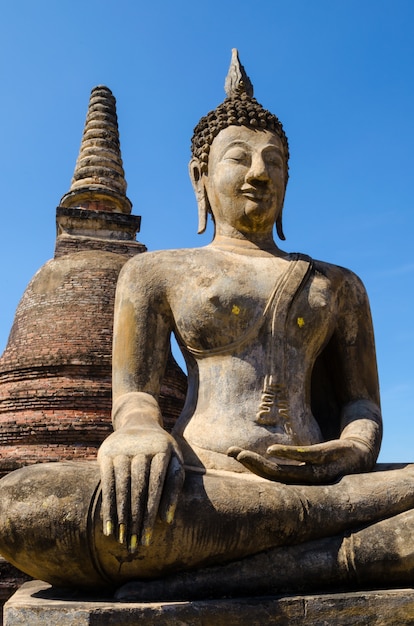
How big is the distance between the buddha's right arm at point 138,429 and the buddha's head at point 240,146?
821 millimetres

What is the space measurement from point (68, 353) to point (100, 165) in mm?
5603

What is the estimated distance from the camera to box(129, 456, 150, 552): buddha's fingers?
2897mm

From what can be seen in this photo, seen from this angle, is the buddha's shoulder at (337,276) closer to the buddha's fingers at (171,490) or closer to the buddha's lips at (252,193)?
the buddha's lips at (252,193)

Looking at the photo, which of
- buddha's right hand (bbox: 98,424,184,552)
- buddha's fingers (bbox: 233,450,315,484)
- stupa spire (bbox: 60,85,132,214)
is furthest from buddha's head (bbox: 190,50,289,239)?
stupa spire (bbox: 60,85,132,214)

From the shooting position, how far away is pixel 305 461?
347cm

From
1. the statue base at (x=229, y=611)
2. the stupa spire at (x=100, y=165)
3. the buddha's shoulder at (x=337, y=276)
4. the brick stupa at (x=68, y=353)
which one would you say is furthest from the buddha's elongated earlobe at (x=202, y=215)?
the stupa spire at (x=100, y=165)

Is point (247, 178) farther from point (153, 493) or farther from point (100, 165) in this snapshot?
point (100, 165)

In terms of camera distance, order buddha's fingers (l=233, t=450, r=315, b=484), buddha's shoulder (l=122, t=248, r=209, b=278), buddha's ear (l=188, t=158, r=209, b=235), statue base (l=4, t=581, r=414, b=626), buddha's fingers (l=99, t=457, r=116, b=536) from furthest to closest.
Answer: buddha's ear (l=188, t=158, r=209, b=235) → buddha's shoulder (l=122, t=248, r=209, b=278) → buddha's fingers (l=233, t=450, r=315, b=484) → buddha's fingers (l=99, t=457, r=116, b=536) → statue base (l=4, t=581, r=414, b=626)

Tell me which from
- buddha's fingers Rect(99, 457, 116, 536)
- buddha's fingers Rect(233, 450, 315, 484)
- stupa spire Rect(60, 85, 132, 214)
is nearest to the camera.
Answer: buddha's fingers Rect(99, 457, 116, 536)

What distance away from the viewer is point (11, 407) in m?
11.7

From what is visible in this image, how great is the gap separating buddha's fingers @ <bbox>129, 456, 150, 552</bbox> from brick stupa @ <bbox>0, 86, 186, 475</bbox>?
8035mm

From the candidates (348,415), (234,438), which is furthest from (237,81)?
(234,438)

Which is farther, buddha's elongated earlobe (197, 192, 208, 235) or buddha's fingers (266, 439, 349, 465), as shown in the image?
buddha's elongated earlobe (197, 192, 208, 235)

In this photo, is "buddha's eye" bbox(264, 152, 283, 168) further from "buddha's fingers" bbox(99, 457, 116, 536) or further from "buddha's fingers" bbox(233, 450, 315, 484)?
"buddha's fingers" bbox(99, 457, 116, 536)
